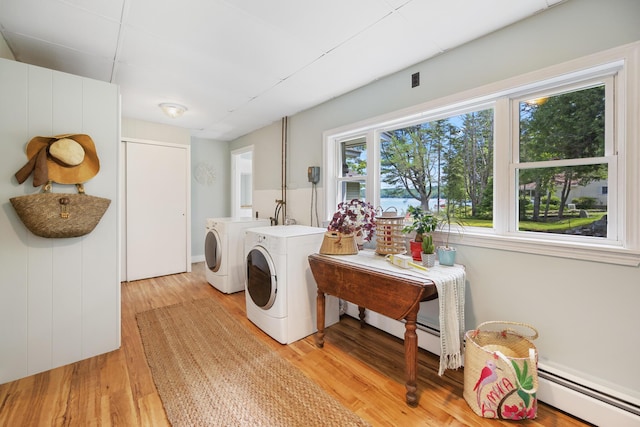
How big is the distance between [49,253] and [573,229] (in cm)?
340

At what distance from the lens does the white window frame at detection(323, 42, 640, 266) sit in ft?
4.28

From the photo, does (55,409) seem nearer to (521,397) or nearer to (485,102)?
(521,397)

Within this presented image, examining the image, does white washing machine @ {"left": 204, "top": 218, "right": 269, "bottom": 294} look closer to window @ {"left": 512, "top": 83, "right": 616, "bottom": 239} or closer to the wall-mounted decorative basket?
the wall-mounted decorative basket

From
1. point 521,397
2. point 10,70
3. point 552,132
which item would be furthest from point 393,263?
point 10,70

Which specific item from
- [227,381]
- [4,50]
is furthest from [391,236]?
[4,50]

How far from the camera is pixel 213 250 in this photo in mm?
3381

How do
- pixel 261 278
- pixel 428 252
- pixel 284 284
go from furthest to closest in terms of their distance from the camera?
pixel 261 278
pixel 284 284
pixel 428 252

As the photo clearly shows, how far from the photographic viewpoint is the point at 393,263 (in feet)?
5.91

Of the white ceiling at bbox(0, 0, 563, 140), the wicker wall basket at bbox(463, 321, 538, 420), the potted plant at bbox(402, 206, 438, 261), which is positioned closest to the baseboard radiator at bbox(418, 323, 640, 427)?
the wicker wall basket at bbox(463, 321, 538, 420)

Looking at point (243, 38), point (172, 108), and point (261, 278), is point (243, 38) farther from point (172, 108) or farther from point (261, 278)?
point (261, 278)

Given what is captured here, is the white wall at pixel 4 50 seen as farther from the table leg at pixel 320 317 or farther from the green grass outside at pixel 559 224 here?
the green grass outside at pixel 559 224

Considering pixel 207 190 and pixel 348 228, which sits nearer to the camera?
pixel 348 228

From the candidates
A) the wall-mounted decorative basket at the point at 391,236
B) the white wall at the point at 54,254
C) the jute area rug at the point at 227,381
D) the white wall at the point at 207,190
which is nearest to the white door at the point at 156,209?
the white wall at the point at 207,190

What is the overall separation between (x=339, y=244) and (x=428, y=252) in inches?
26.0
